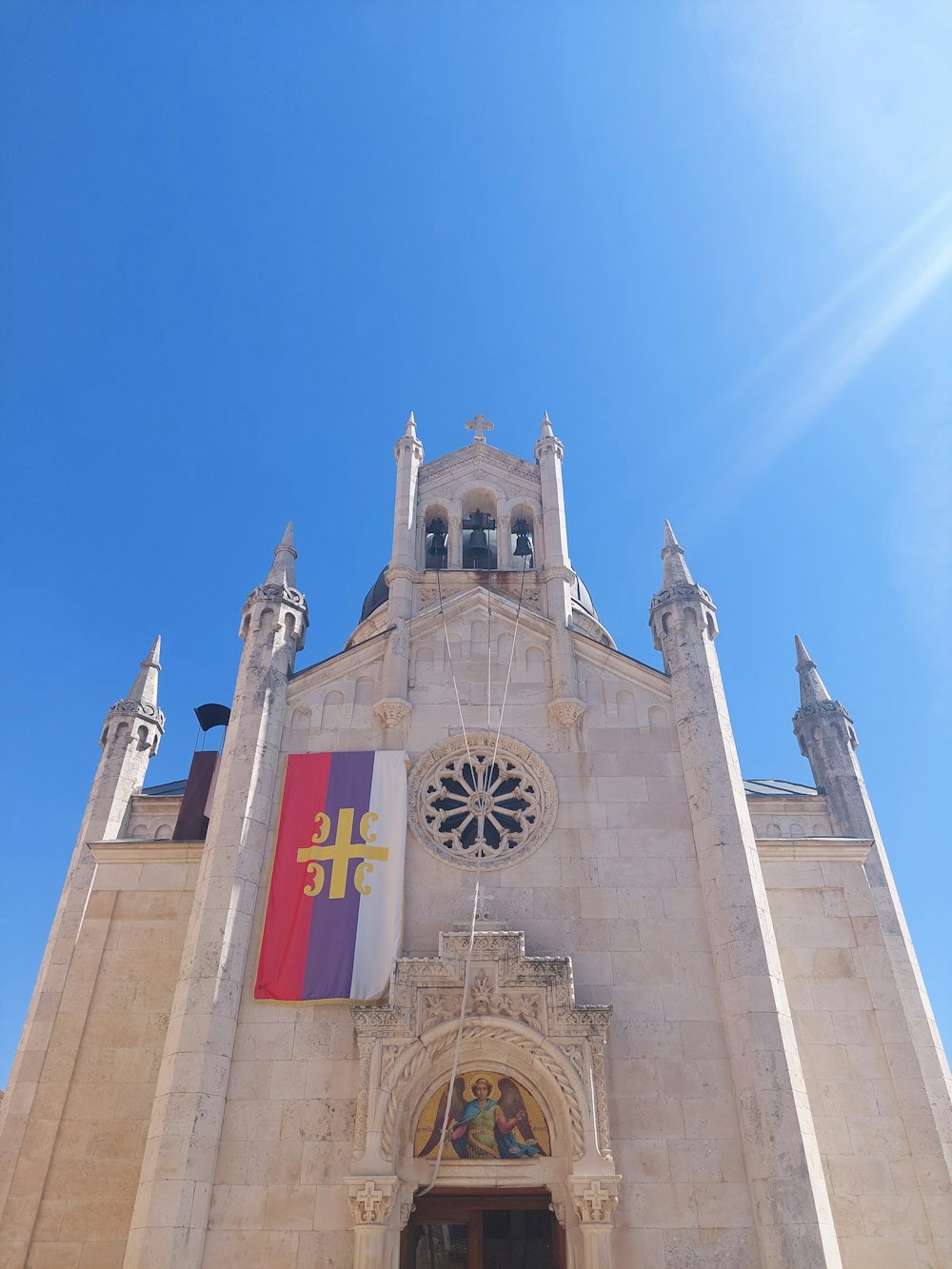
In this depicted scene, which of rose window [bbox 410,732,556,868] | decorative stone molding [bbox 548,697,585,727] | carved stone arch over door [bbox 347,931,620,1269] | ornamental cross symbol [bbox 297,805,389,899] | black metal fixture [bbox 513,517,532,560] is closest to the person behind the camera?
carved stone arch over door [bbox 347,931,620,1269]

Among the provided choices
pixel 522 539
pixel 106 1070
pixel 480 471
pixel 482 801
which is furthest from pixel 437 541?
pixel 106 1070

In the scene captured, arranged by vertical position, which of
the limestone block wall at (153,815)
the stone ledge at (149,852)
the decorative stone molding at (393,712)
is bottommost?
the stone ledge at (149,852)

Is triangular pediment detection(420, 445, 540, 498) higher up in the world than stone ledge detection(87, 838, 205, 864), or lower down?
higher up

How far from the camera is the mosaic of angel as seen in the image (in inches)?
581

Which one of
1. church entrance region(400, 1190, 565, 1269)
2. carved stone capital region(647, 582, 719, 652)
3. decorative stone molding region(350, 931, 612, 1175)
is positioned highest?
carved stone capital region(647, 582, 719, 652)

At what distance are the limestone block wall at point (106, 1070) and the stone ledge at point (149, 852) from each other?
25mm

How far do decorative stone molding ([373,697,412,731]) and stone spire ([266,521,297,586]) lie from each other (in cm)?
479

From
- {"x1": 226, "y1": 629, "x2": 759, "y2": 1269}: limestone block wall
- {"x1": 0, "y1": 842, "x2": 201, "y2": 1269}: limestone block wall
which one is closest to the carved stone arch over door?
{"x1": 226, "y1": 629, "x2": 759, "y2": 1269}: limestone block wall

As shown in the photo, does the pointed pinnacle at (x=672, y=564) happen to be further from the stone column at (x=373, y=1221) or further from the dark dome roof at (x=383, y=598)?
the stone column at (x=373, y=1221)

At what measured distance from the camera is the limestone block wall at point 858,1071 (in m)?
15.3

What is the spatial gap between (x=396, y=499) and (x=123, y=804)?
1211cm

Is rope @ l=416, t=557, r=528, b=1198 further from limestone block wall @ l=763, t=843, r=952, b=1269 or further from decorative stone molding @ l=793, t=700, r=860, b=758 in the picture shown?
decorative stone molding @ l=793, t=700, r=860, b=758

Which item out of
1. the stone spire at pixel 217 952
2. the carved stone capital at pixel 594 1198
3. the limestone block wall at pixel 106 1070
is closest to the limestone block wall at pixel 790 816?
the carved stone capital at pixel 594 1198

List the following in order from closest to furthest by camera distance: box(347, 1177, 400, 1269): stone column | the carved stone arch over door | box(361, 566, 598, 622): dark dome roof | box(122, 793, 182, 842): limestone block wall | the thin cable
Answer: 1. box(347, 1177, 400, 1269): stone column
2. the carved stone arch over door
3. the thin cable
4. box(122, 793, 182, 842): limestone block wall
5. box(361, 566, 598, 622): dark dome roof
